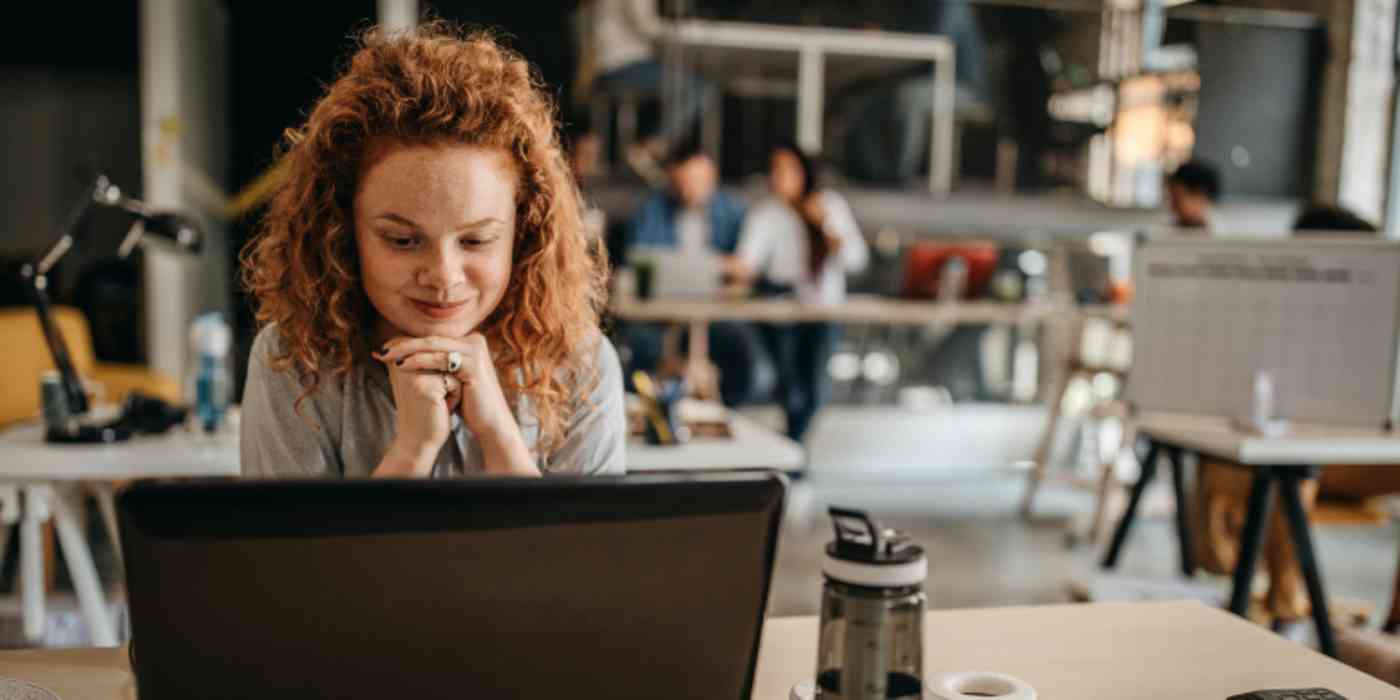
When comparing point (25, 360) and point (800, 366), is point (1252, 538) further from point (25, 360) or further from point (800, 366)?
point (25, 360)

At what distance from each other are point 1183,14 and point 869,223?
2.73 meters

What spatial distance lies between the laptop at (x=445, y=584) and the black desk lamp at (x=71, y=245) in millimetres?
2051

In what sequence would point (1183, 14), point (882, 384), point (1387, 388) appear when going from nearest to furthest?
point (1387, 388)
point (882, 384)
point (1183, 14)

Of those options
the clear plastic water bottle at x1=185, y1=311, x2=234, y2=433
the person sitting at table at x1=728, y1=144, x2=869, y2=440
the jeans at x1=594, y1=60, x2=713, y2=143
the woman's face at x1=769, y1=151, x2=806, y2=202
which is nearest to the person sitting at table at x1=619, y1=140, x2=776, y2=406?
the person sitting at table at x1=728, y1=144, x2=869, y2=440

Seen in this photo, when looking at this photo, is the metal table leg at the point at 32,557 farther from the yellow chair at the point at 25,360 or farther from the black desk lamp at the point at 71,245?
the yellow chair at the point at 25,360

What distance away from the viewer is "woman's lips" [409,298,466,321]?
45.4 inches

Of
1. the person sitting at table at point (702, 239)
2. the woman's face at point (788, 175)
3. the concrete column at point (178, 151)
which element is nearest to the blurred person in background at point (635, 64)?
the person sitting at table at point (702, 239)

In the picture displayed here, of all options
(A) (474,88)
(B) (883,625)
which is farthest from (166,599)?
(A) (474,88)

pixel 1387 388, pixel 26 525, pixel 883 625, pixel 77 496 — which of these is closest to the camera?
pixel 883 625

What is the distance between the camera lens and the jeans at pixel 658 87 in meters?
6.99

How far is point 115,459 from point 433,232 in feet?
5.00

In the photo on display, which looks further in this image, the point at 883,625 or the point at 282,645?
the point at 883,625

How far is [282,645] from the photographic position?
0.66m

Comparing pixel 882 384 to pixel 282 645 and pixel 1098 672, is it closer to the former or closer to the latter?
pixel 1098 672
